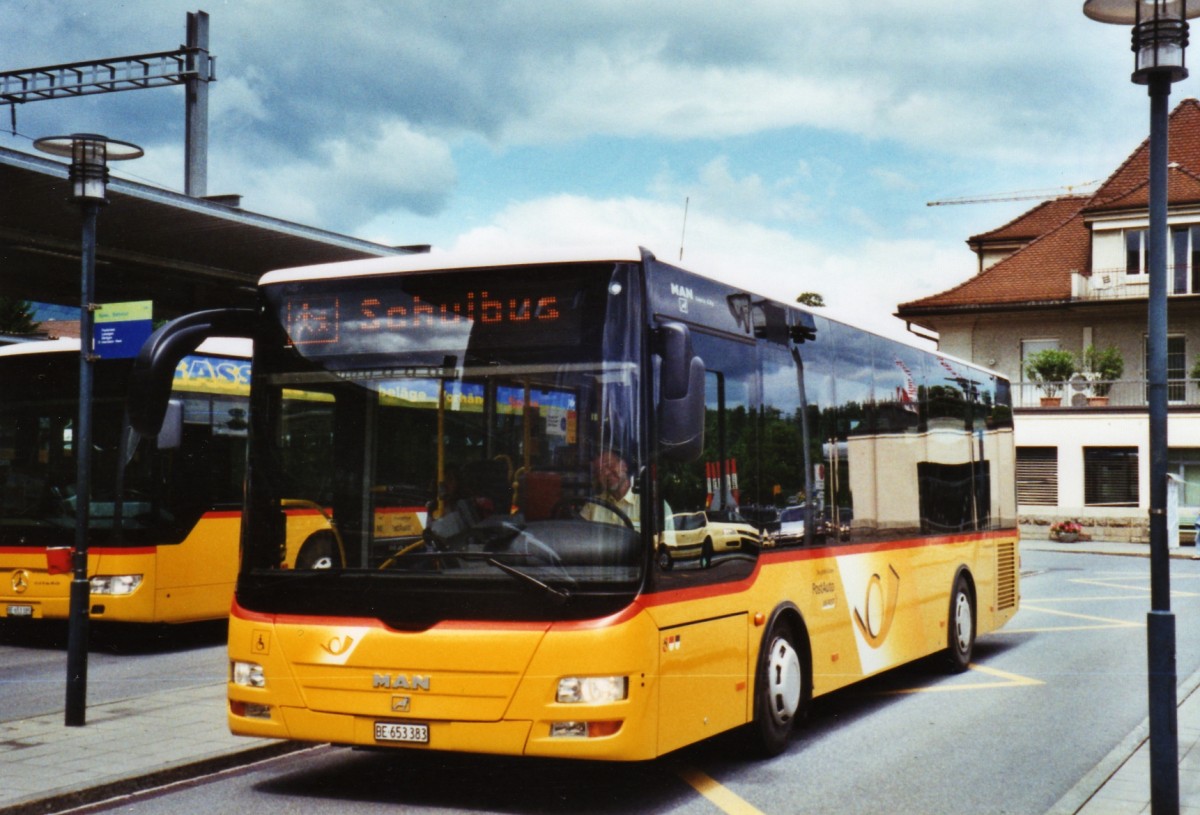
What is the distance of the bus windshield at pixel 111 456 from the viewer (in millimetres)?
13664

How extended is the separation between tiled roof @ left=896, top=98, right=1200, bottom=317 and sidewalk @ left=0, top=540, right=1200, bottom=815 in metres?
41.8

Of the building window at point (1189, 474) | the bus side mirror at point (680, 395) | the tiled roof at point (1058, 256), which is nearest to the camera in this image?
the bus side mirror at point (680, 395)

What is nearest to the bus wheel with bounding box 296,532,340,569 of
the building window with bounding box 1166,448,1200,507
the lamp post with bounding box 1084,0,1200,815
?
the lamp post with bounding box 1084,0,1200,815

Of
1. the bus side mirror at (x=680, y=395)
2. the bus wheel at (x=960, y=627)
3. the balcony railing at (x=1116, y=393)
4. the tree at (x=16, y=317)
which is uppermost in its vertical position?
the tree at (x=16, y=317)

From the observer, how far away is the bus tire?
841 centimetres

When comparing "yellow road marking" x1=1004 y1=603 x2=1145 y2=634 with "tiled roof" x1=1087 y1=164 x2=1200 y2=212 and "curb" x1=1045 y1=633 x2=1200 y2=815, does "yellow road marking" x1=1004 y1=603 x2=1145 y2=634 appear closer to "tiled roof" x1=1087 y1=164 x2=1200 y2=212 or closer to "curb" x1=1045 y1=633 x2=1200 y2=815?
"curb" x1=1045 y1=633 x2=1200 y2=815

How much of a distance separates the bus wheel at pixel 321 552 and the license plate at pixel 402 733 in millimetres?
872

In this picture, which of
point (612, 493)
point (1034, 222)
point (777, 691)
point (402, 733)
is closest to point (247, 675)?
point (402, 733)

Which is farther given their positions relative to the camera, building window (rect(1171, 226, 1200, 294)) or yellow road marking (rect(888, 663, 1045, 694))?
building window (rect(1171, 226, 1200, 294))

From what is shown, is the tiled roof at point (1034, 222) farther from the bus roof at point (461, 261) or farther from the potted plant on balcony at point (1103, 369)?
the bus roof at point (461, 261)

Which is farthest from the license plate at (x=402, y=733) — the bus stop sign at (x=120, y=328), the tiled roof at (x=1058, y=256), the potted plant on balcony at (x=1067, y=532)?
the tiled roof at (x=1058, y=256)

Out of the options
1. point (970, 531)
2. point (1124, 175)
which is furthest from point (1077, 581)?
point (1124, 175)

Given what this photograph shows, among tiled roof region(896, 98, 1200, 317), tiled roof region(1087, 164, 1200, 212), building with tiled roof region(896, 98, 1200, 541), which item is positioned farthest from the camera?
tiled roof region(896, 98, 1200, 317)

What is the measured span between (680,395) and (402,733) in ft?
7.11
